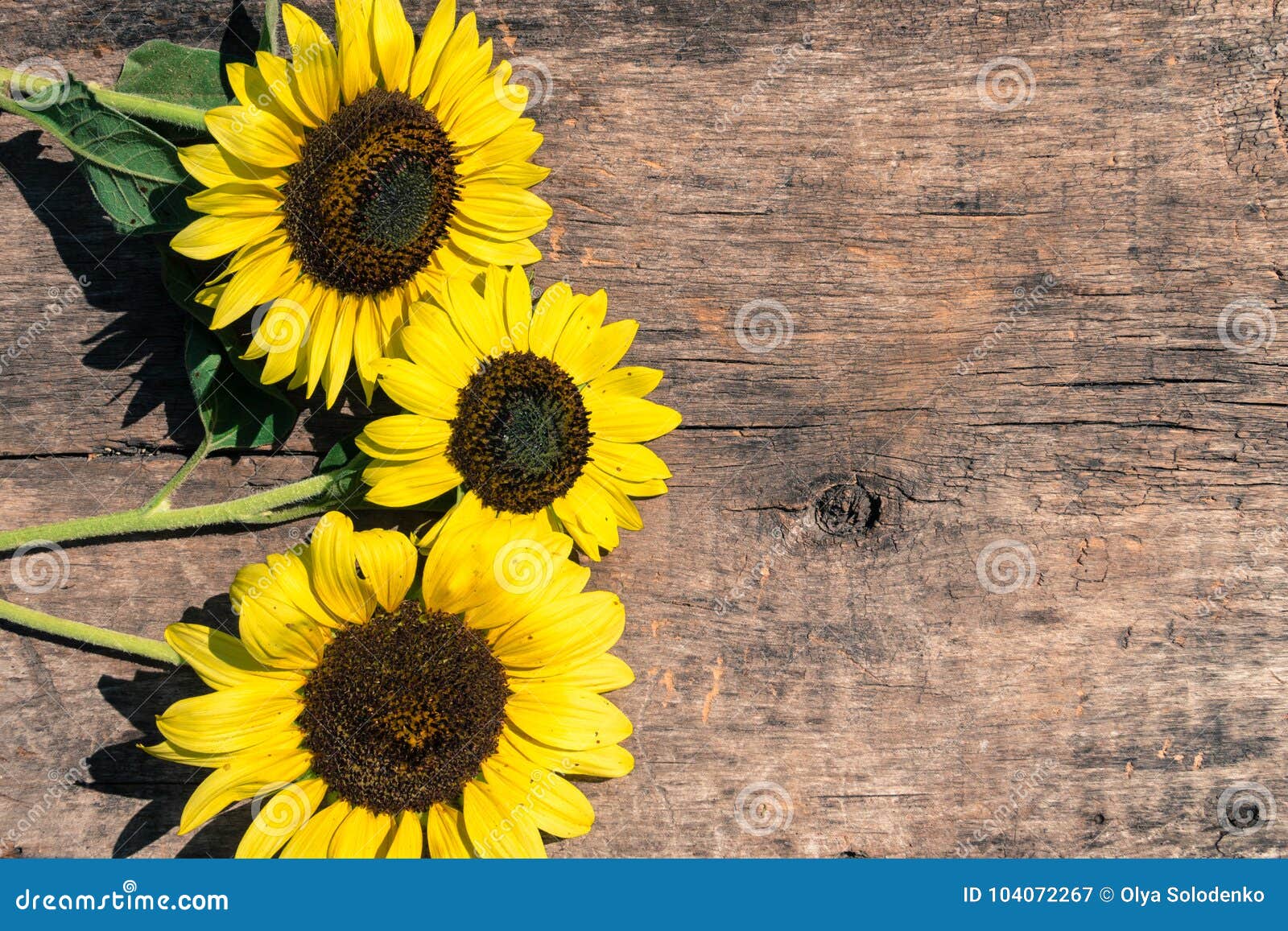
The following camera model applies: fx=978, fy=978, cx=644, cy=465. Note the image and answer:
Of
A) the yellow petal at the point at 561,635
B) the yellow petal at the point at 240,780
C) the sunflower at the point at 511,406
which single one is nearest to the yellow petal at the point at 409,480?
the sunflower at the point at 511,406

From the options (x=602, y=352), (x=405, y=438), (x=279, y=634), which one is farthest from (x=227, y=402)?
(x=602, y=352)

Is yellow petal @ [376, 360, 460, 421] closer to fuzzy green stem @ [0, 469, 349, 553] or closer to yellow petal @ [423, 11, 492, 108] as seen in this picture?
fuzzy green stem @ [0, 469, 349, 553]

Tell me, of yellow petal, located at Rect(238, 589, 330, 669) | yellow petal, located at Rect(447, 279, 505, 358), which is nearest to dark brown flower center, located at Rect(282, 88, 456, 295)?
yellow petal, located at Rect(447, 279, 505, 358)

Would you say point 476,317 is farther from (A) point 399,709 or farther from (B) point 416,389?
(A) point 399,709

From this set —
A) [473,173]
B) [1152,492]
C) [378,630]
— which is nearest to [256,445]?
[378,630]

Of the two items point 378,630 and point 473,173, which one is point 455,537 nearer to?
point 378,630

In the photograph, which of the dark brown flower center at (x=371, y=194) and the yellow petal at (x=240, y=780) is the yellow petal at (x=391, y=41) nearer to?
the dark brown flower center at (x=371, y=194)
